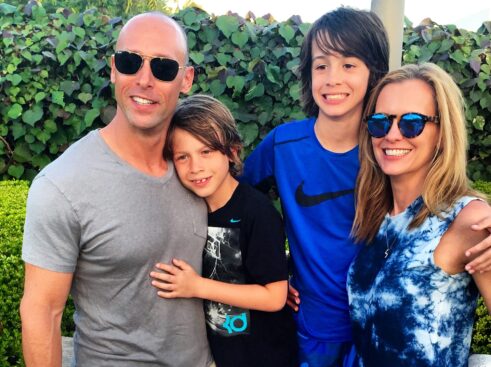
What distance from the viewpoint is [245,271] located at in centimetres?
218

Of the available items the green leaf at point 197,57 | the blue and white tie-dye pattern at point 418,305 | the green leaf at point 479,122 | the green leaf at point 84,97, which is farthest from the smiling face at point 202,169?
the green leaf at point 479,122

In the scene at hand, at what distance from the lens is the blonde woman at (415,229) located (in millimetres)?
1824

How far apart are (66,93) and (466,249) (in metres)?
3.52

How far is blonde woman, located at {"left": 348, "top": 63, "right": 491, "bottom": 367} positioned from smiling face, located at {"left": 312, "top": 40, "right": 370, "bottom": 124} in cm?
9

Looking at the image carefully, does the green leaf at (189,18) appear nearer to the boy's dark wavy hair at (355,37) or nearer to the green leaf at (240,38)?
the green leaf at (240,38)

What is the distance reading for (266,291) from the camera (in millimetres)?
2115

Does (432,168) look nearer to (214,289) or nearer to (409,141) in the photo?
(409,141)

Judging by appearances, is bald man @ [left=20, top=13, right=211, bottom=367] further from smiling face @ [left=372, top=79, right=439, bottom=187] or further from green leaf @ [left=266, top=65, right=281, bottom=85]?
green leaf @ [left=266, top=65, right=281, bottom=85]

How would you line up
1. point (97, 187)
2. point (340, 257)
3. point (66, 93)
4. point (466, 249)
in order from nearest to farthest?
1. point (466, 249)
2. point (97, 187)
3. point (340, 257)
4. point (66, 93)

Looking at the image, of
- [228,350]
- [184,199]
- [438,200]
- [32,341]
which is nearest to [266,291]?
[228,350]

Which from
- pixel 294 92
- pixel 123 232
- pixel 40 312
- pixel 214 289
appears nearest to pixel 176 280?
pixel 214 289

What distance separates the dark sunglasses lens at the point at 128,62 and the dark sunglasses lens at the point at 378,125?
964 mm

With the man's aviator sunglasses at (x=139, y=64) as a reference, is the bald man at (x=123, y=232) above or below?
below

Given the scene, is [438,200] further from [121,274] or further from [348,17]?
[121,274]
